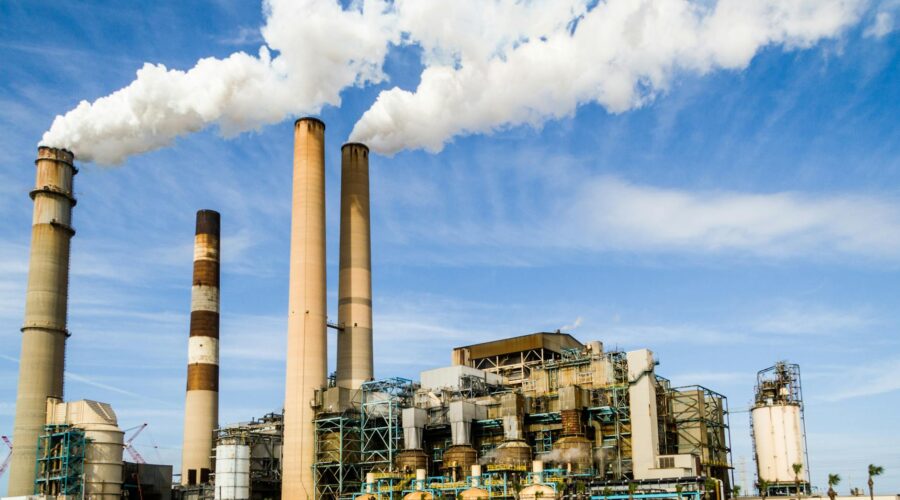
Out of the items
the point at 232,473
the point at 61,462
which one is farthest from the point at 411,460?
the point at 61,462

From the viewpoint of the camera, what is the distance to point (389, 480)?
284 feet

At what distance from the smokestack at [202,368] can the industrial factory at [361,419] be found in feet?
0.76

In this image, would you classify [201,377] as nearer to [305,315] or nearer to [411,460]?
[305,315]

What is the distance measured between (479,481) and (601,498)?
36.2 ft

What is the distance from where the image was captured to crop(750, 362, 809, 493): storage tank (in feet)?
272

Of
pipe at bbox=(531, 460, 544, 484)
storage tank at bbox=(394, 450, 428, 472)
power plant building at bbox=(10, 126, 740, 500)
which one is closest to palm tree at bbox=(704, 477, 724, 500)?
power plant building at bbox=(10, 126, 740, 500)

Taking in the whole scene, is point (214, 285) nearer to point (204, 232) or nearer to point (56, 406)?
point (204, 232)

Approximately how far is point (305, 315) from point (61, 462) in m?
27.9

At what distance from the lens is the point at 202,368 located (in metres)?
106

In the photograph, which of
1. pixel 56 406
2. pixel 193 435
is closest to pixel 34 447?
pixel 56 406

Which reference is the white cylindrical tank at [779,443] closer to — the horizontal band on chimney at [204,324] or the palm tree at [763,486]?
the palm tree at [763,486]

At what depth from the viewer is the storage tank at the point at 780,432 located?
82.8 m

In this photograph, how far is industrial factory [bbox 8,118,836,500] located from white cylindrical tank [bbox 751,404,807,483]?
0.13m

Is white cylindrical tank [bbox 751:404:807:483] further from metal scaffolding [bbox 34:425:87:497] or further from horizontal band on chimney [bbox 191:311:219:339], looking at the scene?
metal scaffolding [bbox 34:425:87:497]
